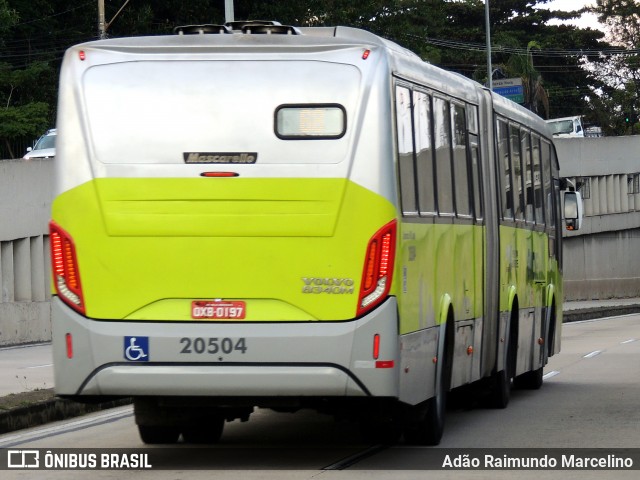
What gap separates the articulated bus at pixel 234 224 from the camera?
1096 centimetres

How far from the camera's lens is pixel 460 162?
14.2 m

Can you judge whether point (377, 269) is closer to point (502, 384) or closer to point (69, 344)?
point (69, 344)

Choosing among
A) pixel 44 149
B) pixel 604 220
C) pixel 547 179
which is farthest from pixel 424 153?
pixel 604 220

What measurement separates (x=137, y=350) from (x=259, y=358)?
2.68 feet

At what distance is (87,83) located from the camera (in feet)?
37.3

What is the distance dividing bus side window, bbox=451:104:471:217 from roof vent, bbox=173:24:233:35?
2789mm

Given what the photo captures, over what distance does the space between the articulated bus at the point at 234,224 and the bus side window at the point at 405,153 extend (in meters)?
0.05

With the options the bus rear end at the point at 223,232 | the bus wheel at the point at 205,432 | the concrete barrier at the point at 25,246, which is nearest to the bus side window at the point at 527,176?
the bus wheel at the point at 205,432

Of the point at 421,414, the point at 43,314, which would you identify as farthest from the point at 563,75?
the point at 421,414

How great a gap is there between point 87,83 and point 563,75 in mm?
99049

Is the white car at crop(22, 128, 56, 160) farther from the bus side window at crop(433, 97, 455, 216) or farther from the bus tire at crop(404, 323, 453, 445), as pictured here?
the bus tire at crop(404, 323, 453, 445)

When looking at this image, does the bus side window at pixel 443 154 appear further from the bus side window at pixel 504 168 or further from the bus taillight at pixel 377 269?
the bus side window at pixel 504 168

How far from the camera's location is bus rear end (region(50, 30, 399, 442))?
11.0m

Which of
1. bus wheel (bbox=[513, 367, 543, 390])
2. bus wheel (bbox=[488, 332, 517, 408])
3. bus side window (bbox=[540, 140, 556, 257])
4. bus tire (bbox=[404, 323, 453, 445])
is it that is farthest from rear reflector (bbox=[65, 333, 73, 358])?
bus side window (bbox=[540, 140, 556, 257])
